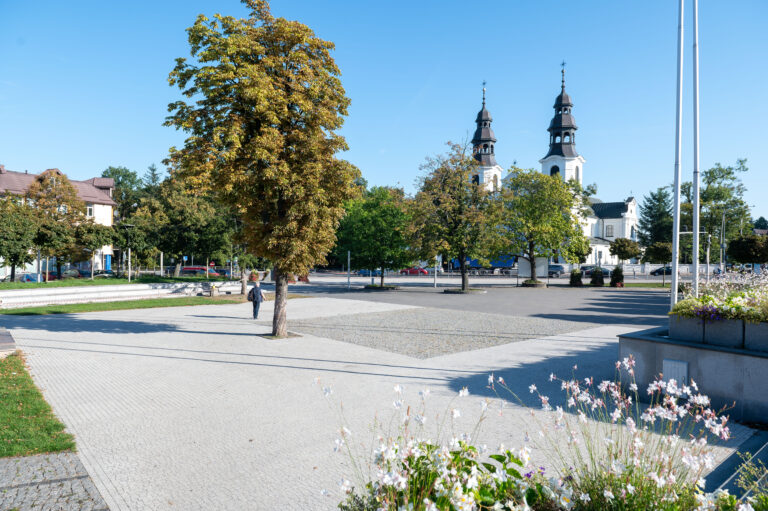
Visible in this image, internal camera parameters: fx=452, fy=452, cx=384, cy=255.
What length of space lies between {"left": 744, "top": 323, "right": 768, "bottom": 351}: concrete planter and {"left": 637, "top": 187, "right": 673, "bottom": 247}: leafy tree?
85669 mm

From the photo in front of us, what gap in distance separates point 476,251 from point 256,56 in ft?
74.3

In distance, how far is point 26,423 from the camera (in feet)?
20.7

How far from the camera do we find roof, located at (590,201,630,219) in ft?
292

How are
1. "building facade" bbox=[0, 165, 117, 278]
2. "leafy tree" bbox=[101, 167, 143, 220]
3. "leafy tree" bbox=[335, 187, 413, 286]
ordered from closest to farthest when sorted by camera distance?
"leafy tree" bbox=[335, 187, 413, 286] < "building facade" bbox=[0, 165, 117, 278] < "leafy tree" bbox=[101, 167, 143, 220]

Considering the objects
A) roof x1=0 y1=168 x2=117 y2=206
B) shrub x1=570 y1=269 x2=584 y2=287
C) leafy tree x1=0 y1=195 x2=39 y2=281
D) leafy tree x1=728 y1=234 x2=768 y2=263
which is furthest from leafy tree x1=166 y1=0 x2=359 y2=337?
Answer: leafy tree x1=728 y1=234 x2=768 y2=263

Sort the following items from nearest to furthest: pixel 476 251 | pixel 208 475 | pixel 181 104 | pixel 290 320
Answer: pixel 208 475 → pixel 181 104 → pixel 290 320 → pixel 476 251

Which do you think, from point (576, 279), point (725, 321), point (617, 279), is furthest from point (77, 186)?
point (725, 321)

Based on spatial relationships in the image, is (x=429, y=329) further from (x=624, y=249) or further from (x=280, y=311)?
(x=624, y=249)

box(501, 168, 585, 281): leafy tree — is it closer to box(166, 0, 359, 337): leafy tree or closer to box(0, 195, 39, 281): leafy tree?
box(166, 0, 359, 337): leafy tree

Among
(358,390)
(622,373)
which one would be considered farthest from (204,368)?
(622,373)

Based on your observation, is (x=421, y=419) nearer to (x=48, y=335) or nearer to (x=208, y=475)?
(x=208, y=475)

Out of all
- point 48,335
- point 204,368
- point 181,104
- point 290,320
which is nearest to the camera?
point 204,368

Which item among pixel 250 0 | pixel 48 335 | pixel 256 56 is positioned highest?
pixel 250 0

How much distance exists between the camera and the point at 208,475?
4.94 metres
